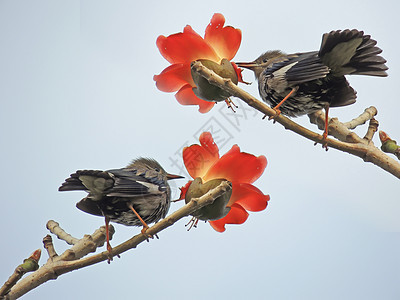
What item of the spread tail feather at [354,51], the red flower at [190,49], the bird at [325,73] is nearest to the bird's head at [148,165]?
the bird at [325,73]

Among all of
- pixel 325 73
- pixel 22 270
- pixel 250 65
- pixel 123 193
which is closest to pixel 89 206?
pixel 123 193

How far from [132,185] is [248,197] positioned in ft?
1.87

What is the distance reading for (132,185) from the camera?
1.50 meters

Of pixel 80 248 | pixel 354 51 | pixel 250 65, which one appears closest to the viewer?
pixel 80 248


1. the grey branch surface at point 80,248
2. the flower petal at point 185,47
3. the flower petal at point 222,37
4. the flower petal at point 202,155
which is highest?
the flower petal at point 222,37

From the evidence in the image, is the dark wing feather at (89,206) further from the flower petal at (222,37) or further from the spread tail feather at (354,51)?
the spread tail feather at (354,51)

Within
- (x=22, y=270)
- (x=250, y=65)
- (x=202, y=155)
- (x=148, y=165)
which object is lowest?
(x=22, y=270)

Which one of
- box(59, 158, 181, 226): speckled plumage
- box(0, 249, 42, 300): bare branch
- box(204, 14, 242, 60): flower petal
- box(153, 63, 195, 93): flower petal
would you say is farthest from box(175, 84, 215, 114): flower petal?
box(0, 249, 42, 300): bare branch

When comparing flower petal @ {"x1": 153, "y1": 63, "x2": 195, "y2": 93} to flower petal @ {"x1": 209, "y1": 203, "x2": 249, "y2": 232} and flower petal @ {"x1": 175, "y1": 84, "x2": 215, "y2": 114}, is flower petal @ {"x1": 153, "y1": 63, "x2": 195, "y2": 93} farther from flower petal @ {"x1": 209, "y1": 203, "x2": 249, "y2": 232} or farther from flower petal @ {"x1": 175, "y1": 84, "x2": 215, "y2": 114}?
flower petal @ {"x1": 209, "y1": 203, "x2": 249, "y2": 232}

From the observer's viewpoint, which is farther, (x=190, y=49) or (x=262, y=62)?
(x=262, y=62)

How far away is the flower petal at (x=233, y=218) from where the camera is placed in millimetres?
1077

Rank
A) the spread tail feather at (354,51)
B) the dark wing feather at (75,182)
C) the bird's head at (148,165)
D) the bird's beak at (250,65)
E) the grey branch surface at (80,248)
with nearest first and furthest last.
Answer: the grey branch surface at (80,248)
the dark wing feather at (75,182)
the spread tail feather at (354,51)
the bird's beak at (250,65)
the bird's head at (148,165)

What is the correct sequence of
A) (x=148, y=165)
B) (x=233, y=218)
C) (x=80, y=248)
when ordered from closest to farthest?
(x=233, y=218), (x=80, y=248), (x=148, y=165)

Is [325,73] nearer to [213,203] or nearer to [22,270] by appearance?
[213,203]
